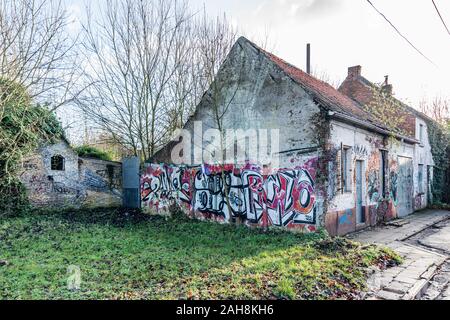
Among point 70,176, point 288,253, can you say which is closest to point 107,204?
point 70,176

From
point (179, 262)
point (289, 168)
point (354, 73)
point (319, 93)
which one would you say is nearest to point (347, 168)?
point (289, 168)

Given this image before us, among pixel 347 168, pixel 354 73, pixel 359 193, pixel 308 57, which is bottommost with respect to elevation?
pixel 359 193

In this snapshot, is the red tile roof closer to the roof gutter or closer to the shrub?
the roof gutter

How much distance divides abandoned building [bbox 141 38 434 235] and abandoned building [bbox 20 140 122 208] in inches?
77.8

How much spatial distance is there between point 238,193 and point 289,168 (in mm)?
2114

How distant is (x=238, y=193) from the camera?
1088 cm

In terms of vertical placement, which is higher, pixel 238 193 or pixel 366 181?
pixel 366 181

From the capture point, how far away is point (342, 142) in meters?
9.99

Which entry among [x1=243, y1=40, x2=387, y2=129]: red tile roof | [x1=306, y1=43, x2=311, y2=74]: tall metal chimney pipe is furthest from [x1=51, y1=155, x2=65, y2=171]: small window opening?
[x1=306, y1=43, x2=311, y2=74]: tall metal chimney pipe

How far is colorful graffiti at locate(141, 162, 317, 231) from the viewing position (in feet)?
30.8

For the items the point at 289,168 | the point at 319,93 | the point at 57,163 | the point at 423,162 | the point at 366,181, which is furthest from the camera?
the point at 423,162

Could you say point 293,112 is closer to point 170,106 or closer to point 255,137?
point 255,137

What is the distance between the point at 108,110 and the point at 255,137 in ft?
23.8

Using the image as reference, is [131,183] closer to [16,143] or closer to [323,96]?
[16,143]
